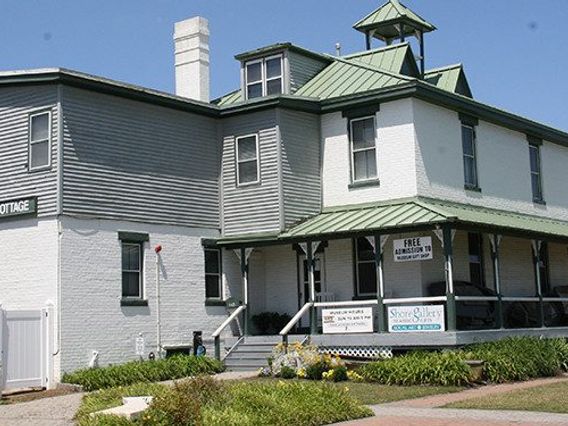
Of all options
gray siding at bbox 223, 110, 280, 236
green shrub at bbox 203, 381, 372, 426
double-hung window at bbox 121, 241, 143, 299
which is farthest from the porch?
green shrub at bbox 203, 381, 372, 426

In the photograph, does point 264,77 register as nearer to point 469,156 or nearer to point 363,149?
point 363,149

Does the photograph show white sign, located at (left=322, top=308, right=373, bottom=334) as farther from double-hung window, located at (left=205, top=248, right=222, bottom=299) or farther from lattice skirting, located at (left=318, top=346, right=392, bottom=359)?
double-hung window, located at (left=205, top=248, right=222, bottom=299)

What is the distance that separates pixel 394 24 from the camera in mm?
31250

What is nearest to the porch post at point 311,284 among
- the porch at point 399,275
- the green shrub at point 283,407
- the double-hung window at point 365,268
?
the porch at point 399,275

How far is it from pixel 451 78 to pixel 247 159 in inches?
333

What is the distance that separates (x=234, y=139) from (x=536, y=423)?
50.9ft

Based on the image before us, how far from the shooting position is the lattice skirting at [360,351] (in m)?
22.9

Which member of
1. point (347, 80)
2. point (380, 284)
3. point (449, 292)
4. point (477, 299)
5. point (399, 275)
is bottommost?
point (477, 299)

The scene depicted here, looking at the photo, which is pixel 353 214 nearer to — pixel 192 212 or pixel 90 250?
pixel 192 212

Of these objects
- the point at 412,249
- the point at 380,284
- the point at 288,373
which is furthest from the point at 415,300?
the point at 288,373

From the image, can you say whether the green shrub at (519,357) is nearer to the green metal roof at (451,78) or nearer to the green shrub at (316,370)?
the green shrub at (316,370)

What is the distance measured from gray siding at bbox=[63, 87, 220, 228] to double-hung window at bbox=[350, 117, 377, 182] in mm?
4088

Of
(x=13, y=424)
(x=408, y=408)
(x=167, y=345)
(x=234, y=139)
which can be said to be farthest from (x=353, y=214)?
(x=13, y=424)

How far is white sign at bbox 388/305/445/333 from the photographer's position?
2208 centimetres
